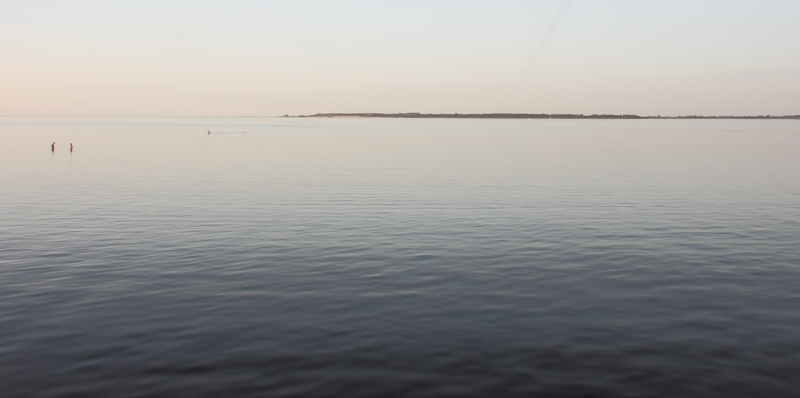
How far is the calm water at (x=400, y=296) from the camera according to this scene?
1359 cm

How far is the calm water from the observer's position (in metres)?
13.6

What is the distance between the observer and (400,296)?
63.0ft

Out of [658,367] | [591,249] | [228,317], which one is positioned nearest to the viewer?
[658,367]

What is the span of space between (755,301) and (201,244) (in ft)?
66.1

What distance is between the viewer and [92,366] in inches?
552

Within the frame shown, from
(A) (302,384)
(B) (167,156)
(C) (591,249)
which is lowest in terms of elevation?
(A) (302,384)

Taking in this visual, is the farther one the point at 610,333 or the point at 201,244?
the point at 201,244

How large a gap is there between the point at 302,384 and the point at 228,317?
190 inches

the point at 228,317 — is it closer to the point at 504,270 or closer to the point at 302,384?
the point at 302,384

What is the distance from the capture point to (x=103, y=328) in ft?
53.7

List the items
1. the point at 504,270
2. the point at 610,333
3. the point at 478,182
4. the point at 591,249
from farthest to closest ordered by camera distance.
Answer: the point at 478,182, the point at 591,249, the point at 504,270, the point at 610,333

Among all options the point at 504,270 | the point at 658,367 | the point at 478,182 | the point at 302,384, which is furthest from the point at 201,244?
the point at 478,182

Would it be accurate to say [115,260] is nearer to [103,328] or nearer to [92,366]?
[103,328]

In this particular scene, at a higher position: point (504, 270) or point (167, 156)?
point (167, 156)
